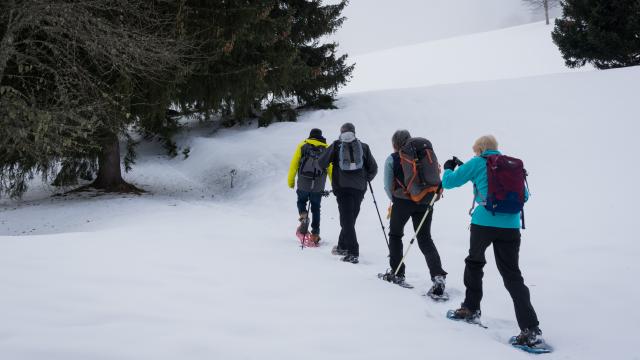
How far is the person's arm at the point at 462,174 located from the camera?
4.39 m

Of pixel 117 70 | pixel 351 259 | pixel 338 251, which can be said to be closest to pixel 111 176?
pixel 117 70

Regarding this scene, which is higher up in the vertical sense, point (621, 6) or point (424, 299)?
point (621, 6)

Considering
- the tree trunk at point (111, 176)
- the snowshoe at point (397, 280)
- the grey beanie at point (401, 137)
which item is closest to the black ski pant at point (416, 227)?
the snowshoe at point (397, 280)

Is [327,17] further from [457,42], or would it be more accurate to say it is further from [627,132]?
[457,42]

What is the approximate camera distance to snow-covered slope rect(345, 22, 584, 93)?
30.8m

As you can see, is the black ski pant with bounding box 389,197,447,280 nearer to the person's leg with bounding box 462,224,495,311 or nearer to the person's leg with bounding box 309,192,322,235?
the person's leg with bounding box 462,224,495,311

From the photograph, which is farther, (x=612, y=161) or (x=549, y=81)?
(x=549, y=81)

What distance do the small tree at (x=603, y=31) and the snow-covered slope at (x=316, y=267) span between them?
4.72m

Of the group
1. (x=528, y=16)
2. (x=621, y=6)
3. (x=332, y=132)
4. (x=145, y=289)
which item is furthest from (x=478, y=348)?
(x=528, y=16)

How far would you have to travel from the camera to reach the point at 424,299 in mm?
5164

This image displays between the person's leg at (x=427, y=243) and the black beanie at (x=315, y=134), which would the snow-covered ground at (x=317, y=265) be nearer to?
the person's leg at (x=427, y=243)

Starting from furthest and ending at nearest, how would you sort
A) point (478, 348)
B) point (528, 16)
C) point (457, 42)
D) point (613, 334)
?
1. point (528, 16)
2. point (457, 42)
3. point (613, 334)
4. point (478, 348)

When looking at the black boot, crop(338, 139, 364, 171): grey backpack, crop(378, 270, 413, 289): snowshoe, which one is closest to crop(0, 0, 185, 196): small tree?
crop(338, 139, 364, 171): grey backpack

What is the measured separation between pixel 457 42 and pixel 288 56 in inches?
1623
